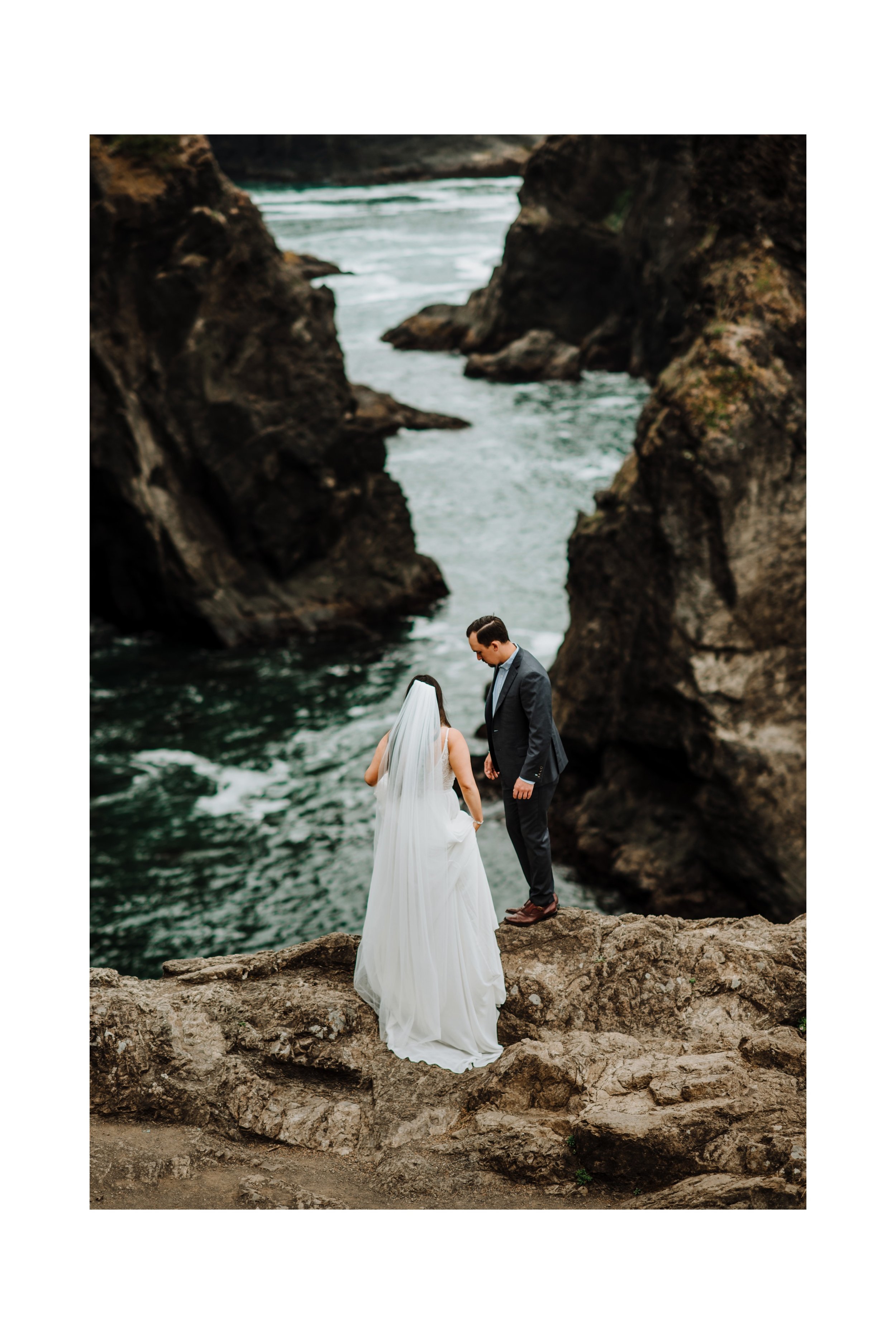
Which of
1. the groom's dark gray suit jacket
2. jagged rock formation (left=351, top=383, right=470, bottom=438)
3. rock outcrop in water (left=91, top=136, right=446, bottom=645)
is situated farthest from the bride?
jagged rock formation (left=351, top=383, right=470, bottom=438)

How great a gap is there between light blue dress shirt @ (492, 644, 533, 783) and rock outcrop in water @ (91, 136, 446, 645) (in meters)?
18.2

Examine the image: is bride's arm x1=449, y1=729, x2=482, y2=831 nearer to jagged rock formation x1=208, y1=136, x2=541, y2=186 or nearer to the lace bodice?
the lace bodice

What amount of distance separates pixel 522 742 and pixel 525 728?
0.09 metres

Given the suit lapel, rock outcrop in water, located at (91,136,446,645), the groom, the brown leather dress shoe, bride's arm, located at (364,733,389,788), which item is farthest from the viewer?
rock outcrop in water, located at (91,136,446,645)

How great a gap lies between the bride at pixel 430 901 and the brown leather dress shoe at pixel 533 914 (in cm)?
92

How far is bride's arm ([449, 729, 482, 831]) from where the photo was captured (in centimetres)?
672

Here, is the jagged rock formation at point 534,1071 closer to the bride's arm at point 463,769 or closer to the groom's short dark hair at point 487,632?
the bride's arm at point 463,769

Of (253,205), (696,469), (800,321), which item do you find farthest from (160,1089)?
(253,205)

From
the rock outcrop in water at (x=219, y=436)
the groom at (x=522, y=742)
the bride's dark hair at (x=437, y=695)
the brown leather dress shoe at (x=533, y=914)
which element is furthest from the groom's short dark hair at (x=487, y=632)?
the rock outcrop in water at (x=219, y=436)

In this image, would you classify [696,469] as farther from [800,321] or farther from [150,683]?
[150,683]

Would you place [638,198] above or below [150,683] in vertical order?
above

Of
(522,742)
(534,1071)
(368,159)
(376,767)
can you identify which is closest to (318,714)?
(522,742)

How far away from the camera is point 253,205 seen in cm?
2502
